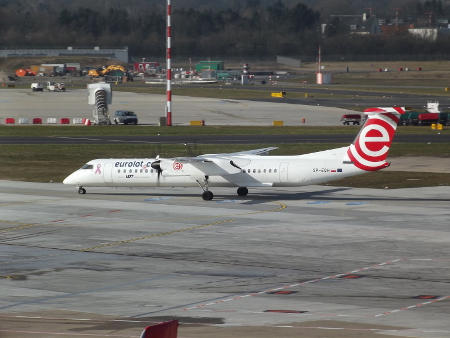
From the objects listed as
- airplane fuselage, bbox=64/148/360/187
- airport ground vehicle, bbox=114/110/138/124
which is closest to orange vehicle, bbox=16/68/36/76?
A: airport ground vehicle, bbox=114/110/138/124

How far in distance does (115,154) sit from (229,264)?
129ft

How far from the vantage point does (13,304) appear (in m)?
22.8

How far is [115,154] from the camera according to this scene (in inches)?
2616

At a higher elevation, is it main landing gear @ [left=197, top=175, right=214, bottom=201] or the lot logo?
the lot logo

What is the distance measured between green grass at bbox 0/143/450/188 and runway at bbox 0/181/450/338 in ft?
18.9

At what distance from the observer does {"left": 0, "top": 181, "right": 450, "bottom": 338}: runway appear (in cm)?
2039

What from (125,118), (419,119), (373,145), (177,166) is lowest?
(177,166)

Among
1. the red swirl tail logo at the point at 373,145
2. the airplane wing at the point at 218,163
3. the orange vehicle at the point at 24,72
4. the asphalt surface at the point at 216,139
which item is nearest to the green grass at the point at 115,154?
the asphalt surface at the point at 216,139

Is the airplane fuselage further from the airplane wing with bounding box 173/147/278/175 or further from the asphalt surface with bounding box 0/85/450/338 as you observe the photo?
the asphalt surface with bounding box 0/85/450/338

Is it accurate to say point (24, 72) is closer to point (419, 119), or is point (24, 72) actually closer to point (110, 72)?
point (110, 72)

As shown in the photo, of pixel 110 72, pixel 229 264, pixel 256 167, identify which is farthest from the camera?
pixel 110 72

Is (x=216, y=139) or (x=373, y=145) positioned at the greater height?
(x=373, y=145)

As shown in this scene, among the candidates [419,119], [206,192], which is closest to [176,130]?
[419,119]

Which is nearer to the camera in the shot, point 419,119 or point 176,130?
point 176,130
